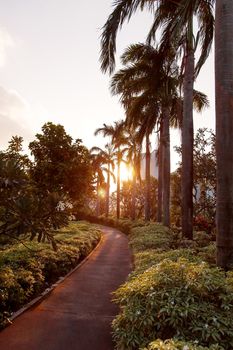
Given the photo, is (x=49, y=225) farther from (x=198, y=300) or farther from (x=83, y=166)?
(x=83, y=166)

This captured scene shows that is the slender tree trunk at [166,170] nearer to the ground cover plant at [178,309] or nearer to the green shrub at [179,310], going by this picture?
the ground cover plant at [178,309]

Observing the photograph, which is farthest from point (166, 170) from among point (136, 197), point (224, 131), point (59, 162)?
point (136, 197)

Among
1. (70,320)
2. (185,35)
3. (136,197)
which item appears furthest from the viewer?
(136,197)

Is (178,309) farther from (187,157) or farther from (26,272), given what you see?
(187,157)

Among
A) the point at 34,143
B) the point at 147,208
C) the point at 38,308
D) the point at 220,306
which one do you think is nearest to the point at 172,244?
the point at 38,308

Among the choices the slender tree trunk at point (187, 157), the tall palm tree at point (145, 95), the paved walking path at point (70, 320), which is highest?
the tall palm tree at point (145, 95)

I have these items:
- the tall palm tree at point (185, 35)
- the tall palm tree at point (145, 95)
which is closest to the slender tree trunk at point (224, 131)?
the tall palm tree at point (185, 35)

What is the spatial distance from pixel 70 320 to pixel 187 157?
823cm

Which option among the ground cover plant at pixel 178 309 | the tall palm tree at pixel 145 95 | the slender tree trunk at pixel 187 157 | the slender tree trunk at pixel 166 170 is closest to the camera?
the ground cover plant at pixel 178 309

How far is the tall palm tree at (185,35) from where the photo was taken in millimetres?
9289

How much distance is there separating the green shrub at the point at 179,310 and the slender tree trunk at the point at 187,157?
26.5ft

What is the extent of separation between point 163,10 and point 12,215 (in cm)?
1174

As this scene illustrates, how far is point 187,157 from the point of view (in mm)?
13812

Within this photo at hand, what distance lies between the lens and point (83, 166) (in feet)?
69.9
